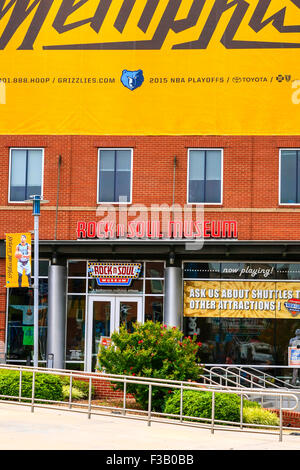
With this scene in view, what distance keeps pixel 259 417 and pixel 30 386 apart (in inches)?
205

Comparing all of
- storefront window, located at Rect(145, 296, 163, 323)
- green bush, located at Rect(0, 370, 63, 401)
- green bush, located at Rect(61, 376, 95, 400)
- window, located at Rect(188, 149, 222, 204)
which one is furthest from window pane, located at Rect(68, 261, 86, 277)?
green bush, located at Rect(0, 370, 63, 401)

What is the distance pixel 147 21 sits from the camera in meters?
17.2

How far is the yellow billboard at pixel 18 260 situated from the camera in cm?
2547

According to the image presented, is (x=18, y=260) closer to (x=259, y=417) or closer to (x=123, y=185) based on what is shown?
(x=123, y=185)

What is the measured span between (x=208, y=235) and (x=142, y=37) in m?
11.2

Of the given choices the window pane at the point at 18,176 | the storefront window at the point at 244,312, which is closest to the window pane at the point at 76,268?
the window pane at the point at 18,176

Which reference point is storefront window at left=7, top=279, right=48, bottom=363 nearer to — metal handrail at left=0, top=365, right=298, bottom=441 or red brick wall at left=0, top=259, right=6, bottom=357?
red brick wall at left=0, top=259, right=6, bottom=357

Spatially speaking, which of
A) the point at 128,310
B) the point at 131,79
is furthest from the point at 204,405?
the point at 128,310

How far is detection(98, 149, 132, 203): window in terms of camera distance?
28594mm

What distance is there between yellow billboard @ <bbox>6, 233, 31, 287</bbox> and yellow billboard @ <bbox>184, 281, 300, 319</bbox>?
5510 millimetres

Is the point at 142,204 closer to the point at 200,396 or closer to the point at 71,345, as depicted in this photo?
the point at 71,345

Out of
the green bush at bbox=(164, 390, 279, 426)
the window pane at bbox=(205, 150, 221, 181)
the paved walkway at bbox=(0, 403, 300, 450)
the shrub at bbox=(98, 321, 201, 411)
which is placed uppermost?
the window pane at bbox=(205, 150, 221, 181)
